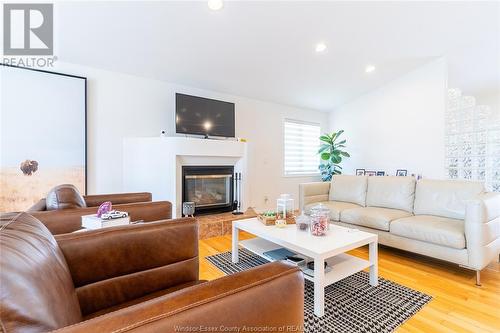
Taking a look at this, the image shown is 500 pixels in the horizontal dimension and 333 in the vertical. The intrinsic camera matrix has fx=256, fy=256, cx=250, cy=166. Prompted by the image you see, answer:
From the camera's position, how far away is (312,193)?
3664 mm

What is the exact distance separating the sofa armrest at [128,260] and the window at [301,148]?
393 centimetres

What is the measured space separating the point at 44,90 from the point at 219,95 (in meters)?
2.28

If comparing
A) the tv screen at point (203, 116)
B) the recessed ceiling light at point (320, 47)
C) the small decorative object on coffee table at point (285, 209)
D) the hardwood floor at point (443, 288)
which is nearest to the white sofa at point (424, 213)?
the hardwood floor at point (443, 288)

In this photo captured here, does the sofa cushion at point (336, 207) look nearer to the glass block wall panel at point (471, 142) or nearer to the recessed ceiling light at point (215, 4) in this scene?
the glass block wall panel at point (471, 142)

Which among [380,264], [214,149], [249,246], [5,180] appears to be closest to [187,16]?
[214,149]

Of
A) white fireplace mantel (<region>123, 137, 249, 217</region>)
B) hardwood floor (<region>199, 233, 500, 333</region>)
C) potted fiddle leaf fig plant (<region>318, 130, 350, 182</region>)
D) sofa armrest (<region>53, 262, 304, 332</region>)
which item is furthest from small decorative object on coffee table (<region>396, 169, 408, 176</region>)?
sofa armrest (<region>53, 262, 304, 332</region>)

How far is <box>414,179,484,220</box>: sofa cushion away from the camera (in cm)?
251

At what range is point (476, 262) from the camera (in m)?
2.05

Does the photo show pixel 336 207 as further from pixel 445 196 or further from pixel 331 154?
pixel 331 154

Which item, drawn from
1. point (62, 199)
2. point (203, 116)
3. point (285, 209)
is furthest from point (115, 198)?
point (203, 116)

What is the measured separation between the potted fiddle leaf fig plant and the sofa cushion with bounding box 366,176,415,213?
1.67m

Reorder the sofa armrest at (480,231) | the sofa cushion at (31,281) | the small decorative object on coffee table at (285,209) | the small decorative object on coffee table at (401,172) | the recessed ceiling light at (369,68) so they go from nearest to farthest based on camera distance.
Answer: the sofa cushion at (31,281)
the sofa armrest at (480,231)
the small decorative object on coffee table at (285,209)
the recessed ceiling light at (369,68)
the small decorative object on coffee table at (401,172)

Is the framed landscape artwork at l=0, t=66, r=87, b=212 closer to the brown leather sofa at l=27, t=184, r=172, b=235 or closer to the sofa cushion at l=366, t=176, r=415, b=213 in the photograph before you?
the brown leather sofa at l=27, t=184, r=172, b=235

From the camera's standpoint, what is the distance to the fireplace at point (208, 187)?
3.63 metres
